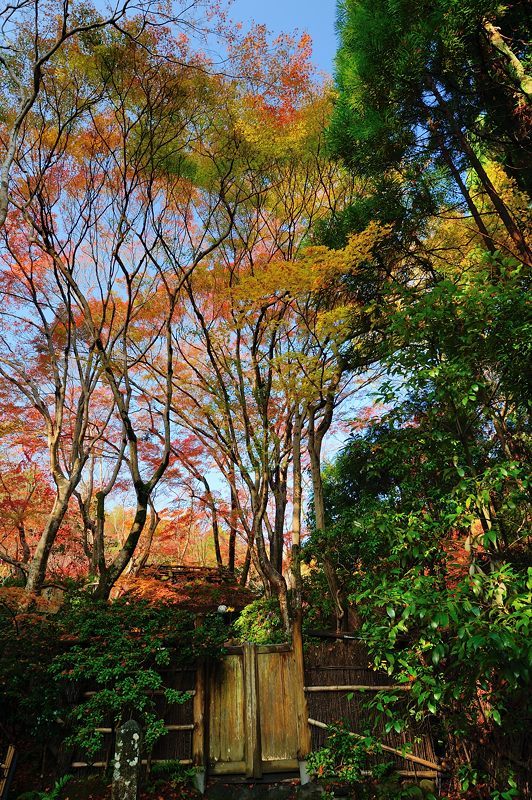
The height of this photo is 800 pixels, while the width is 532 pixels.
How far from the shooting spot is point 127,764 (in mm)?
4617

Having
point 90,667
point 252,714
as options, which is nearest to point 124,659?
point 90,667

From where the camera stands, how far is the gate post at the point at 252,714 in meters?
6.17

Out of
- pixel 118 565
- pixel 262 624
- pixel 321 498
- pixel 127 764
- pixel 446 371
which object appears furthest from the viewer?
pixel 321 498

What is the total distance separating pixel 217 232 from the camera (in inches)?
407

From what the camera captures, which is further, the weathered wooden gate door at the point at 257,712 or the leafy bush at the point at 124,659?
the weathered wooden gate door at the point at 257,712

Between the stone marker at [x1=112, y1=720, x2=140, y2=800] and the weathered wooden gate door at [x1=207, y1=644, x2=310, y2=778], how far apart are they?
211 centimetres

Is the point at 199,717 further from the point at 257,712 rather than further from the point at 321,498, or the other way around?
the point at 321,498

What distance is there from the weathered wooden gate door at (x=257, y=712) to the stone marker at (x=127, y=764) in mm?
2114

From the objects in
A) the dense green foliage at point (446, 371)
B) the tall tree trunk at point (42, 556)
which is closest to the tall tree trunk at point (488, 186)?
the dense green foliage at point (446, 371)

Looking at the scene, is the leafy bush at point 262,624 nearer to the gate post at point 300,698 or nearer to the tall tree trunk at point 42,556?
the gate post at point 300,698

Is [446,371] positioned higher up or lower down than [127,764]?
higher up

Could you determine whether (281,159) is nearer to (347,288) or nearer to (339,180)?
(339,180)

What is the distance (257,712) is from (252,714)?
7 cm

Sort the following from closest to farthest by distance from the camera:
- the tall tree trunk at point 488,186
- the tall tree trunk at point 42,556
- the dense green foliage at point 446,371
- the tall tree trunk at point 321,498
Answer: the dense green foliage at point 446,371 < the tall tree trunk at point 488,186 < the tall tree trunk at point 42,556 < the tall tree trunk at point 321,498
